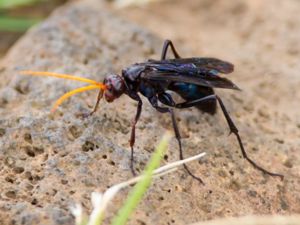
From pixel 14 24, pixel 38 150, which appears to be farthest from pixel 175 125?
pixel 14 24

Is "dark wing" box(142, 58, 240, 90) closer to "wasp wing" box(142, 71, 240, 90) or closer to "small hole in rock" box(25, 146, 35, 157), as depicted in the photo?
"wasp wing" box(142, 71, 240, 90)

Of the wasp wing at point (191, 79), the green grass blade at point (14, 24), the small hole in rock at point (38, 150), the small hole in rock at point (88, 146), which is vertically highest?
the wasp wing at point (191, 79)

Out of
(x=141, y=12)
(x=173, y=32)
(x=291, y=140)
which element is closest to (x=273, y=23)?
(x=173, y=32)

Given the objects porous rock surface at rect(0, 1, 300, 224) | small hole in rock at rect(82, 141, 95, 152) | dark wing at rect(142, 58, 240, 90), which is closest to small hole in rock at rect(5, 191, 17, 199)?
porous rock surface at rect(0, 1, 300, 224)

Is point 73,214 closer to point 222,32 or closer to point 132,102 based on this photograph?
point 132,102

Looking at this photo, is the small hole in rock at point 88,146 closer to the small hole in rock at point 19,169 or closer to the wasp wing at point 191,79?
the small hole in rock at point 19,169

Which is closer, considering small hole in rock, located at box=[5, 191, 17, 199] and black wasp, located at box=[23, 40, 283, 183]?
small hole in rock, located at box=[5, 191, 17, 199]

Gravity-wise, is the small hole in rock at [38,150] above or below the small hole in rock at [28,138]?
below

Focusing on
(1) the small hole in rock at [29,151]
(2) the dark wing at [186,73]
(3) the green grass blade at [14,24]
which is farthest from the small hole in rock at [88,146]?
(3) the green grass blade at [14,24]
